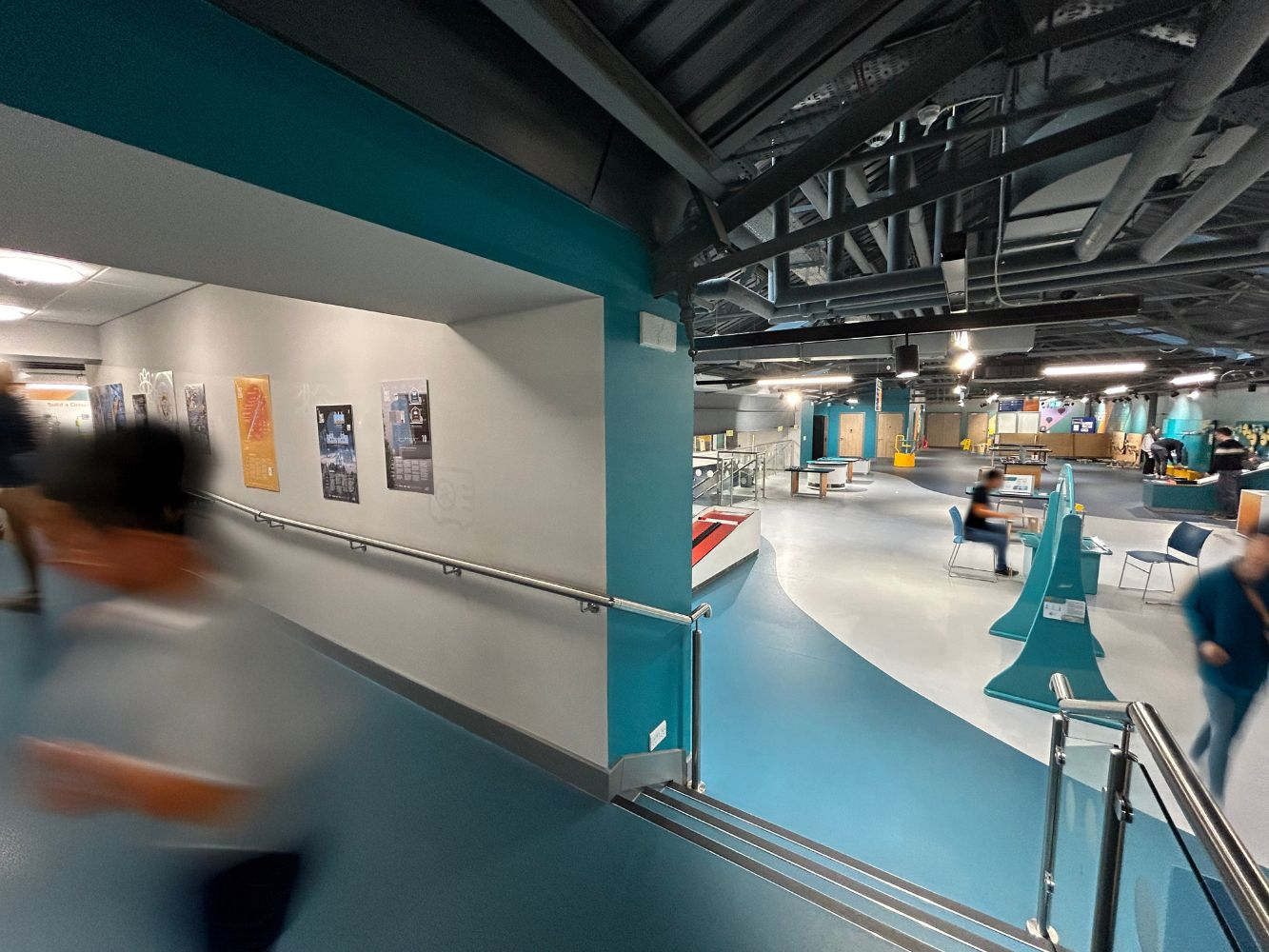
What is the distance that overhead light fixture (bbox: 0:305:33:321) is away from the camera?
13.9 ft

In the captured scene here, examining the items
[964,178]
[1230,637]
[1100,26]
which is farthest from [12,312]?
[1230,637]

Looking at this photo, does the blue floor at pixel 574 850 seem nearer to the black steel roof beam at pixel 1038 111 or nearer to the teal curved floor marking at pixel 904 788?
the teal curved floor marking at pixel 904 788

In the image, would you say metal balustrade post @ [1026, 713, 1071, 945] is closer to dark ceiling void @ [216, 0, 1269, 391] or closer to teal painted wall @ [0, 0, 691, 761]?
teal painted wall @ [0, 0, 691, 761]

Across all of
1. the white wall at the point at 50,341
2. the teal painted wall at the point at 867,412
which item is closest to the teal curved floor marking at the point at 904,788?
the white wall at the point at 50,341

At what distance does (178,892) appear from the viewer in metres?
1.52

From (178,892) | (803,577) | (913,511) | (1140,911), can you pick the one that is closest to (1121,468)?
(913,511)

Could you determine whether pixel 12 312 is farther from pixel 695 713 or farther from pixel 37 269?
pixel 695 713

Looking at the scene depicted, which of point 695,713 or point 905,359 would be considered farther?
point 905,359

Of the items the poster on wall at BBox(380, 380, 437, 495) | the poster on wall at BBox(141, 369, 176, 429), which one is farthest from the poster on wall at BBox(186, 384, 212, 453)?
the poster on wall at BBox(380, 380, 437, 495)

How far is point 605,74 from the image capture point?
4.30 ft

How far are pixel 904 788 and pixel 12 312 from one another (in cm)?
820

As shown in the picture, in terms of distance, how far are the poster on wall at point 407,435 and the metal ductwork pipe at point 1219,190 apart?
3621 mm

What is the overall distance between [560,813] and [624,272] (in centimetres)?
260

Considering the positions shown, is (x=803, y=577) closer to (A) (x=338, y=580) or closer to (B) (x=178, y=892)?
(A) (x=338, y=580)
